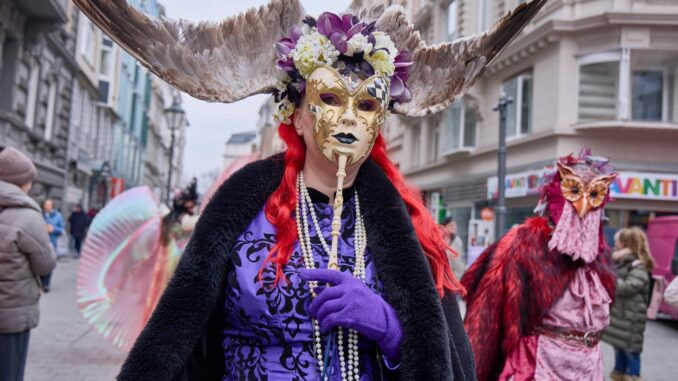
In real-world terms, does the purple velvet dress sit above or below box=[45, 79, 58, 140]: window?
below

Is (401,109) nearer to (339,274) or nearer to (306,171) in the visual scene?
(306,171)

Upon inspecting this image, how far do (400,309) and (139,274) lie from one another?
5194mm

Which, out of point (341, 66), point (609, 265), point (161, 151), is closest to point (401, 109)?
point (341, 66)

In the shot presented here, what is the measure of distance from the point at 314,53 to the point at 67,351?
6.04m

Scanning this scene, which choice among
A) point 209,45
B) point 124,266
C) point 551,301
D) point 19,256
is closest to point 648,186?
point 551,301

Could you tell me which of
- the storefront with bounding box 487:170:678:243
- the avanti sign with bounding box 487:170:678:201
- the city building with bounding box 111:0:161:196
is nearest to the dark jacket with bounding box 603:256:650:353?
the storefront with bounding box 487:170:678:243

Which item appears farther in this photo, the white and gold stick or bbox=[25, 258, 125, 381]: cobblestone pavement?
bbox=[25, 258, 125, 381]: cobblestone pavement

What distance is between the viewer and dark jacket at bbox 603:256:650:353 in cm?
664

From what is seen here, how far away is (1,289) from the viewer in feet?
13.3

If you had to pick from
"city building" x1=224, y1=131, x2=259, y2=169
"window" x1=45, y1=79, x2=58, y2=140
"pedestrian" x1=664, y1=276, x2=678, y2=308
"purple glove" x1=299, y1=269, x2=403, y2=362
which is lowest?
"pedestrian" x1=664, y1=276, x2=678, y2=308

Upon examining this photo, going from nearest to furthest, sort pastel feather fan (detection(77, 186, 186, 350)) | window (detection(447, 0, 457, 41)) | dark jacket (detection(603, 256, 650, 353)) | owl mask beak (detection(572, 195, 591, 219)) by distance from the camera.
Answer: owl mask beak (detection(572, 195, 591, 219)) < pastel feather fan (detection(77, 186, 186, 350)) < dark jacket (detection(603, 256, 650, 353)) < window (detection(447, 0, 457, 41))

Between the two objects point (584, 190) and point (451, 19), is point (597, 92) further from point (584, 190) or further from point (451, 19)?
point (584, 190)

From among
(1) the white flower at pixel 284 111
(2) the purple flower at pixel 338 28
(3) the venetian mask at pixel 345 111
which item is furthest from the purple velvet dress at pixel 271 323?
(2) the purple flower at pixel 338 28

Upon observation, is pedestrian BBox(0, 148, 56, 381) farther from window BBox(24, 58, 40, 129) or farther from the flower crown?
window BBox(24, 58, 40, 129)
